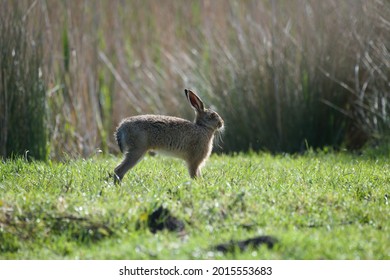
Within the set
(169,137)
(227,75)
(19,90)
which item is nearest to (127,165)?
(169,137)

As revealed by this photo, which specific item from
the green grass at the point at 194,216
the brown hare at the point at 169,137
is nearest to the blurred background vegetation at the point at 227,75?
the brown hare at the point at 169,137

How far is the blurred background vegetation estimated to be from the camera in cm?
1091

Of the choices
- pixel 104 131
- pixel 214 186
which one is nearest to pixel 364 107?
pixel 104 131

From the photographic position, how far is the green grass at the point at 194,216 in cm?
576

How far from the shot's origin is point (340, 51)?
12336mm

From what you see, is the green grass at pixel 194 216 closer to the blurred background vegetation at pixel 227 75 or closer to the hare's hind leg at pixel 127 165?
the hare's hind leg at pixel 127 165

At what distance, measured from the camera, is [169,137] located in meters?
8.30

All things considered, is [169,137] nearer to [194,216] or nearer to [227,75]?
[194,216]

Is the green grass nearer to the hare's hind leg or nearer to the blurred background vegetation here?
the hare's hind leg

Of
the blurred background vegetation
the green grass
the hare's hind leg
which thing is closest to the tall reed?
the blurred background vegetation

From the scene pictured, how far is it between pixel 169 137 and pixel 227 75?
4946 mm

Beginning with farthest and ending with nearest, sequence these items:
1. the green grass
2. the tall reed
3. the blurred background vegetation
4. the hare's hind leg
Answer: the blurred background vegetation < the tall reed < the hare's hind leg < the green grass

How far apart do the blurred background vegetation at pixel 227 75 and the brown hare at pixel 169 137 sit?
120 inches

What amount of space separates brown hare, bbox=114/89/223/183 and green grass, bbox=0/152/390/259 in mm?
305
